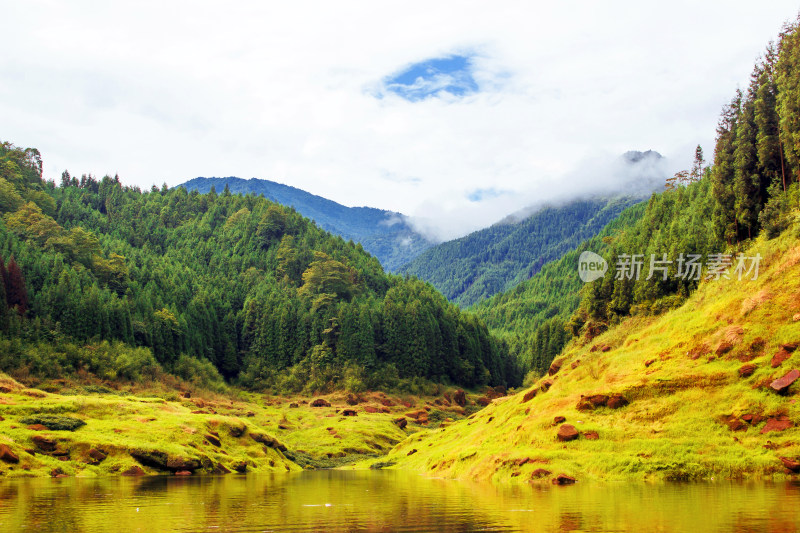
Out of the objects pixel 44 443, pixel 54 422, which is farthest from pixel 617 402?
pixel 54 422

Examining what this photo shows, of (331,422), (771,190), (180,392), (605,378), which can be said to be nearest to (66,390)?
(180,392)

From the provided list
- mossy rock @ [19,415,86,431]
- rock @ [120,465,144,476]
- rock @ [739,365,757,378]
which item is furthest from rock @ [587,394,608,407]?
mossy rock @ [19,415,86,431]

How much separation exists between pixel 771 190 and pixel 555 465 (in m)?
57.0

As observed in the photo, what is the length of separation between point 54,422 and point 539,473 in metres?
64.2

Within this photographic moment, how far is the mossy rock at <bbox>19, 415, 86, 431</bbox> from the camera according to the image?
3435 inches

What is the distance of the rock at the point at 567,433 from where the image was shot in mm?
64812

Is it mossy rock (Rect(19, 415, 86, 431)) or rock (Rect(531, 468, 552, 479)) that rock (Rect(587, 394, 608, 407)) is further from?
mossy rock (Rect(19, 415, 86, 431))

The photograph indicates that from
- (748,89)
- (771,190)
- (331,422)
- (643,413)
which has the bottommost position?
(331,422)

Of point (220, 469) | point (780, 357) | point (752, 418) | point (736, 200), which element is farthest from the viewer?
point (736, 200)

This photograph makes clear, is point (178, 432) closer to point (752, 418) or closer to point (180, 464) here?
point (180, 464)

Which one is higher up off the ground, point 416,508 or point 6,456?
point 416,508

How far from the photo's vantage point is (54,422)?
8819 cm

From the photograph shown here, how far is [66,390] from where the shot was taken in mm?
134125

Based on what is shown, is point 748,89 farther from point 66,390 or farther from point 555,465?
point 66,390
